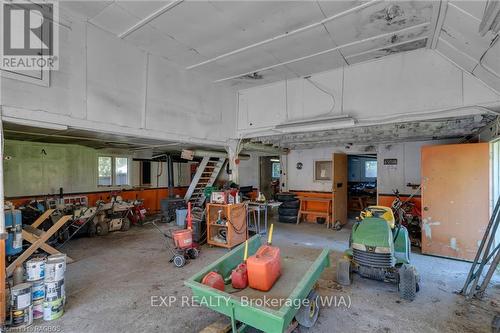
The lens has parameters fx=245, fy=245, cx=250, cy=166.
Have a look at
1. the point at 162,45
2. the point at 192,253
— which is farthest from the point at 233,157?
the point at 162,45

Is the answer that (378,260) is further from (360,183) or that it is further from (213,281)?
(360,183)

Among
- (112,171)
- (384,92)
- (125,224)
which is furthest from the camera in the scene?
(112,171)

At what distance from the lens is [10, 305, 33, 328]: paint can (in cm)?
233

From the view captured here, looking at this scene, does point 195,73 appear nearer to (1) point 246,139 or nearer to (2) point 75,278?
(1) point 246,139

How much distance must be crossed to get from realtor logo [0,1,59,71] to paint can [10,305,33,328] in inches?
95.9

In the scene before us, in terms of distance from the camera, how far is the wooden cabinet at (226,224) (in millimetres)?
4664

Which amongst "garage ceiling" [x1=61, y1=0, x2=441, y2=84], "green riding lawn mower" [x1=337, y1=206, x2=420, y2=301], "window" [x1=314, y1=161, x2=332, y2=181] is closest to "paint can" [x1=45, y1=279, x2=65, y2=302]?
→ "garage ceiling" [x1=61, y1=0, x2=441, y2=84]

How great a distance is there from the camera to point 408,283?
277 centimetres

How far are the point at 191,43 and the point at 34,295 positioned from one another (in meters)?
3.55

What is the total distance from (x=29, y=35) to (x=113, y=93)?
3.25ft

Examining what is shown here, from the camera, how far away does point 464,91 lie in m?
3.38

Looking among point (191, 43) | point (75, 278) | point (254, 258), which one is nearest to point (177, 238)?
point (75, 278)

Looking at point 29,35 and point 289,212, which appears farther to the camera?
point 289,212

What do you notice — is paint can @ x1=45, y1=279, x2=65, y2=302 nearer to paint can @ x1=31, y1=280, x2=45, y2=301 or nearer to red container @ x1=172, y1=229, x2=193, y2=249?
paint can @ x1=31, y1=280, x2=45, y2=301
